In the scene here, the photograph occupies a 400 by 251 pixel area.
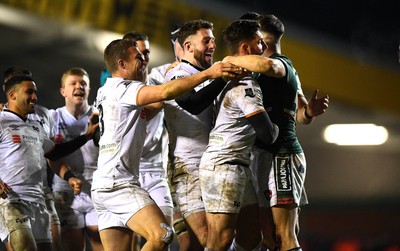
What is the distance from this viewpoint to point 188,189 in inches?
269

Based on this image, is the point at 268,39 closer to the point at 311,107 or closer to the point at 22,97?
the point at 311,107

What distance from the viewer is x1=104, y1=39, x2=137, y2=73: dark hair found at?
665 centimetres

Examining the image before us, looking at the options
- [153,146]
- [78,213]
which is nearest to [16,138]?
[78,213]

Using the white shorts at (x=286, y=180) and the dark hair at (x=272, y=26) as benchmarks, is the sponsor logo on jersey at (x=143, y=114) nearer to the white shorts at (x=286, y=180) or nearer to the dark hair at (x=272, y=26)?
the white shorts at (x=286, y=180)

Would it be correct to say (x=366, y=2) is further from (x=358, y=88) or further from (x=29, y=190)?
(x=29, y=190)

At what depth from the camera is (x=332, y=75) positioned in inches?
537

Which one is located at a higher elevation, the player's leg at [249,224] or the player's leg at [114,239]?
the player's leg at [249,224]

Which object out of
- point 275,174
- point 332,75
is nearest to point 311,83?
point 332,75

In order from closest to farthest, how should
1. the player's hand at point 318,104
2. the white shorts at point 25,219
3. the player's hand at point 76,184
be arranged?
1. the player's hand at point 318,104
2. the white shorts at point 25,219
3. the player's hand at point 76,184

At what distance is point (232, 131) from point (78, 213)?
2.58 meters

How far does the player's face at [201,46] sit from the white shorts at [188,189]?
31.9 inches

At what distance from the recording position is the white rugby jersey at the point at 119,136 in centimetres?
643

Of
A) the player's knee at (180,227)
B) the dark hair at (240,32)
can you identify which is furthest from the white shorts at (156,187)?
the dark hair at (240,32)

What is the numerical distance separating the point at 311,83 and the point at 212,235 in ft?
23.9
